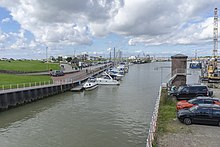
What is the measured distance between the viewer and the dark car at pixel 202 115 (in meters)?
17.1

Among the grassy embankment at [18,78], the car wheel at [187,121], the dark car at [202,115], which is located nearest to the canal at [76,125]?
the car wheel at [187,121]

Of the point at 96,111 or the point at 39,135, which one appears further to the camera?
the point at 96,111

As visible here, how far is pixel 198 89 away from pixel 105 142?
573 inches

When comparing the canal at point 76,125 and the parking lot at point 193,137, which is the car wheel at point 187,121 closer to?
the parking lot at point 193,137

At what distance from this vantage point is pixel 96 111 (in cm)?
3067

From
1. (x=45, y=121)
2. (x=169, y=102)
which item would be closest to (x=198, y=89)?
(x=169, y=102)

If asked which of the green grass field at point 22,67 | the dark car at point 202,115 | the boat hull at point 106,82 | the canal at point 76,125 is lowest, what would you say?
the canal at point 76,125

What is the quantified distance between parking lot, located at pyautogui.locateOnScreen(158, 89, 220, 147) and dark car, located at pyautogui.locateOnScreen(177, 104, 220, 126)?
1.23 feet

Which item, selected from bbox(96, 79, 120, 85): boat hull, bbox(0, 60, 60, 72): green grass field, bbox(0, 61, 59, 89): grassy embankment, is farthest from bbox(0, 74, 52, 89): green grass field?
bbox(0, 60, 60, 72): green grass field

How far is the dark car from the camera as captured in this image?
17.1m

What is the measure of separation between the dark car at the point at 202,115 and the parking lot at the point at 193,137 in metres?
0.38

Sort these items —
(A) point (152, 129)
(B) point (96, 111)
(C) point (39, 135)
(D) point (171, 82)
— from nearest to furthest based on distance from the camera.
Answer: (A) point (152, 129) < (C) point (39, 135) < (B) point (96, 111) < (D) point (171, 82)

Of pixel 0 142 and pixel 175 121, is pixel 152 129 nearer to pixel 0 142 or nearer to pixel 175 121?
pixel 175 121

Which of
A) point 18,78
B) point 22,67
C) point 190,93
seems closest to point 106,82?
point 18,78
